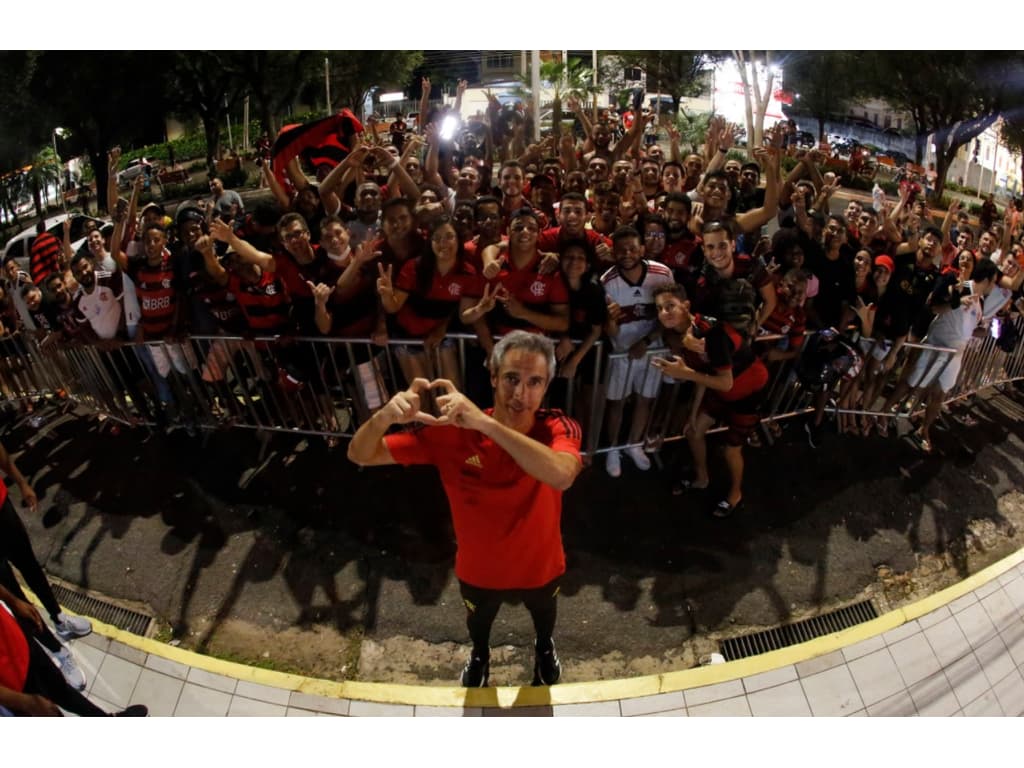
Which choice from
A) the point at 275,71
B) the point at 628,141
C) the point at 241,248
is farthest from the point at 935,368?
the point at 275,71

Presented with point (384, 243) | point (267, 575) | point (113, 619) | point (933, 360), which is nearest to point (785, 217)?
point (933, 360)

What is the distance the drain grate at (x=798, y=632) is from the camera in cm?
324

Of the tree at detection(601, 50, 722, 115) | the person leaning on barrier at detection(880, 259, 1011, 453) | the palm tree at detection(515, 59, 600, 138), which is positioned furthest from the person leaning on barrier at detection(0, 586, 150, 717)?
the palm tree at detection(515, 59, 600, 138)

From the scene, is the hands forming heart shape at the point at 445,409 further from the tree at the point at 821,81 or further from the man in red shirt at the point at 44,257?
the man in red shirt at the point at 44,257

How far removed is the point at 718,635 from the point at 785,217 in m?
3.35

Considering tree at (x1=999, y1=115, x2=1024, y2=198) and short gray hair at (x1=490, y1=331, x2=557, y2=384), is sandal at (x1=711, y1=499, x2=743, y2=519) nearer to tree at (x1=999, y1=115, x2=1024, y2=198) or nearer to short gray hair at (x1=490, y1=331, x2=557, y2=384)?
short gray hair at (x1=490, y1=331, x2=557, y2=384)

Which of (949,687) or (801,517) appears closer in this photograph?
(949,687)

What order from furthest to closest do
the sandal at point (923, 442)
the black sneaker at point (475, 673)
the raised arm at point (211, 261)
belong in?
the sandal at point (923, 442) < the raised arm at point (211, 261) < the black sneaker at point (475, 673)

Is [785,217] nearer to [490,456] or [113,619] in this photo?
[490,456]

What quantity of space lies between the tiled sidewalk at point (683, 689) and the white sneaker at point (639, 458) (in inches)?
51.2

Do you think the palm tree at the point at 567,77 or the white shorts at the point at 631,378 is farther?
the palm tree at the point at 567,77

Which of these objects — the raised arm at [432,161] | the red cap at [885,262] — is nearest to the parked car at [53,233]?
the raised arm at [432,161]

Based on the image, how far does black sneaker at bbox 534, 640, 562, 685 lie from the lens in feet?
10.0

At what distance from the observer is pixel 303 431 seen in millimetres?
4293
